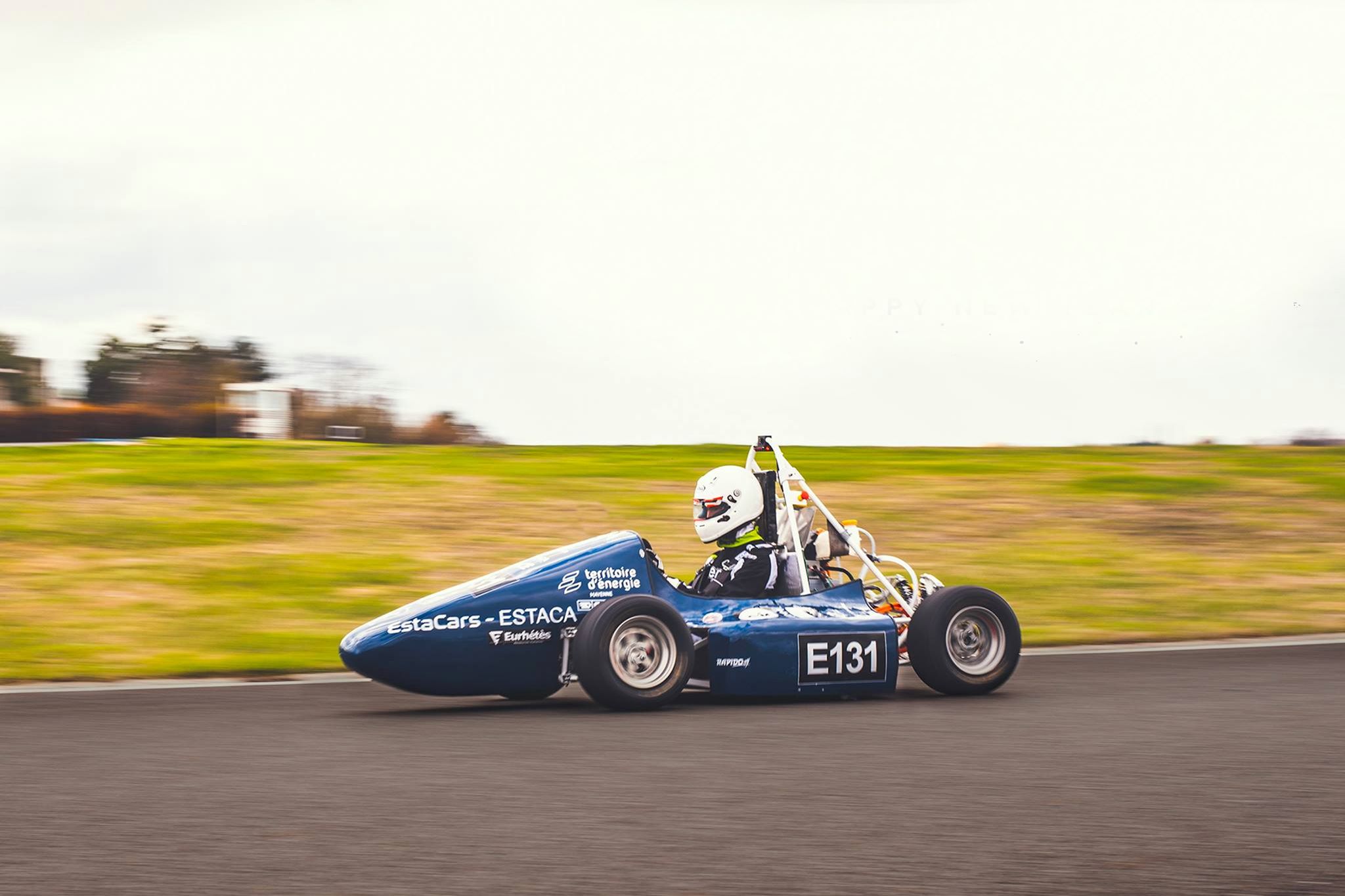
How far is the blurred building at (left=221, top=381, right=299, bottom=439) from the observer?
24.4m

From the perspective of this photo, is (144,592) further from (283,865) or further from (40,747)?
(283,865)

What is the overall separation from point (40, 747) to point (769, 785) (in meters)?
3.26

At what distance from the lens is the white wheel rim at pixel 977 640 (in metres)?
8.41

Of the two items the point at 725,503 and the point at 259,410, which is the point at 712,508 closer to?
the point at 725,503

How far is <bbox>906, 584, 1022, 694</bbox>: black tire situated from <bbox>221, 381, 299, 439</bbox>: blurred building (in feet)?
56.1

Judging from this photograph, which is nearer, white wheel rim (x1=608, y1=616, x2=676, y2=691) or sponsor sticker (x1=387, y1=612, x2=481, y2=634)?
sponsor sticker (x1=387, y1=612, x2=481, y2=634)

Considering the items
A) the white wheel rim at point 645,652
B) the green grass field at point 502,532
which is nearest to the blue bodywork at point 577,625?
the white wheel rim at point 645,652

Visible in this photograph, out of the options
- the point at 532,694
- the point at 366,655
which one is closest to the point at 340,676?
the point at 532,694

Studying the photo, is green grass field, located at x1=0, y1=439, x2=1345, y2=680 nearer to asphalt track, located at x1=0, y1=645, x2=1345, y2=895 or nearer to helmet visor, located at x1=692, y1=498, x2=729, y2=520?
helmet visor, located at x1=692, y1=498, x2=729, y2=520

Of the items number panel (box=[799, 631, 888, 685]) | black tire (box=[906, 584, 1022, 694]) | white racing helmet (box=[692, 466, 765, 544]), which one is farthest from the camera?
white racing helmet (box=[692, 466, 765, 544])

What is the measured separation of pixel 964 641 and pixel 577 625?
7.23 feet

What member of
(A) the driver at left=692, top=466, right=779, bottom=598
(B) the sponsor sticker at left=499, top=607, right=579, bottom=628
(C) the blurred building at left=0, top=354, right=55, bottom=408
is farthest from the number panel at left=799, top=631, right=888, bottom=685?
(C) the blurred building at left=0, top=354, right=55, bottom=408

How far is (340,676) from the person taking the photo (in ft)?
33.2

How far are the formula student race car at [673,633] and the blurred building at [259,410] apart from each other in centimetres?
1657
